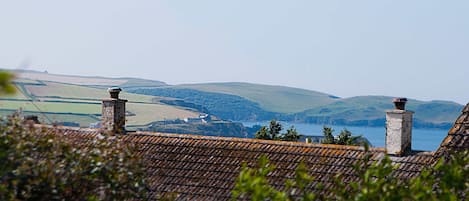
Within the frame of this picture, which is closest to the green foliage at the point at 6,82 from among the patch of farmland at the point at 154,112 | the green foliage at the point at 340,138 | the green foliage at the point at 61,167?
the green foliage at the point at 61,167

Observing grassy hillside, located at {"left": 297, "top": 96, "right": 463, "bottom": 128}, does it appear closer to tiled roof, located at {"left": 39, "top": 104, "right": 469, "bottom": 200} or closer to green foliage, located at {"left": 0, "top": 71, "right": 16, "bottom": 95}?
tiled roof, located at {"left": 39, "top": 104, "right": 469, "bottom": 200}

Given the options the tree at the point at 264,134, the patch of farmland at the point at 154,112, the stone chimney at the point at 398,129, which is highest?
the stone chimney at the point at 398,129

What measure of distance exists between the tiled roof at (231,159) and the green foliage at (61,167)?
335 inches

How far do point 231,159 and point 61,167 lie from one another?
11.2m

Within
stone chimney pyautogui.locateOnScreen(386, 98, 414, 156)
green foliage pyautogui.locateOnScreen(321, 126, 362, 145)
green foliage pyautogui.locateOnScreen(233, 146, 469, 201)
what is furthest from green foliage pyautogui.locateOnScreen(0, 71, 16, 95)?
green foliage pyautogui.locateOnScreen(321, 126, 362, 145)

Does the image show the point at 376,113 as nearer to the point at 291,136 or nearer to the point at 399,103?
the point at 291,136

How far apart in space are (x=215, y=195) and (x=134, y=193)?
9237 mm

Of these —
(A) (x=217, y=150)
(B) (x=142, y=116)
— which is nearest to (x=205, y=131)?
(B) (x=142, y=116)

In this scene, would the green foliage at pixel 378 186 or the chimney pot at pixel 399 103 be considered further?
the chimney pot at pixel 399 103

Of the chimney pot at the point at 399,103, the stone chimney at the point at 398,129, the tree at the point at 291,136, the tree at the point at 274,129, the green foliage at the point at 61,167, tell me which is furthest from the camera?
the tree at the point at 274,129

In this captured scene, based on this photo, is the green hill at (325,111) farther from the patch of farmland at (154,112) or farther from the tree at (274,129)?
the tree at (274,129)

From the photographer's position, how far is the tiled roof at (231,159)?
1816 cm

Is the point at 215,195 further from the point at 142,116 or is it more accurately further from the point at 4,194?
the point at 142,116

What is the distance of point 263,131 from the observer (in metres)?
37.8
